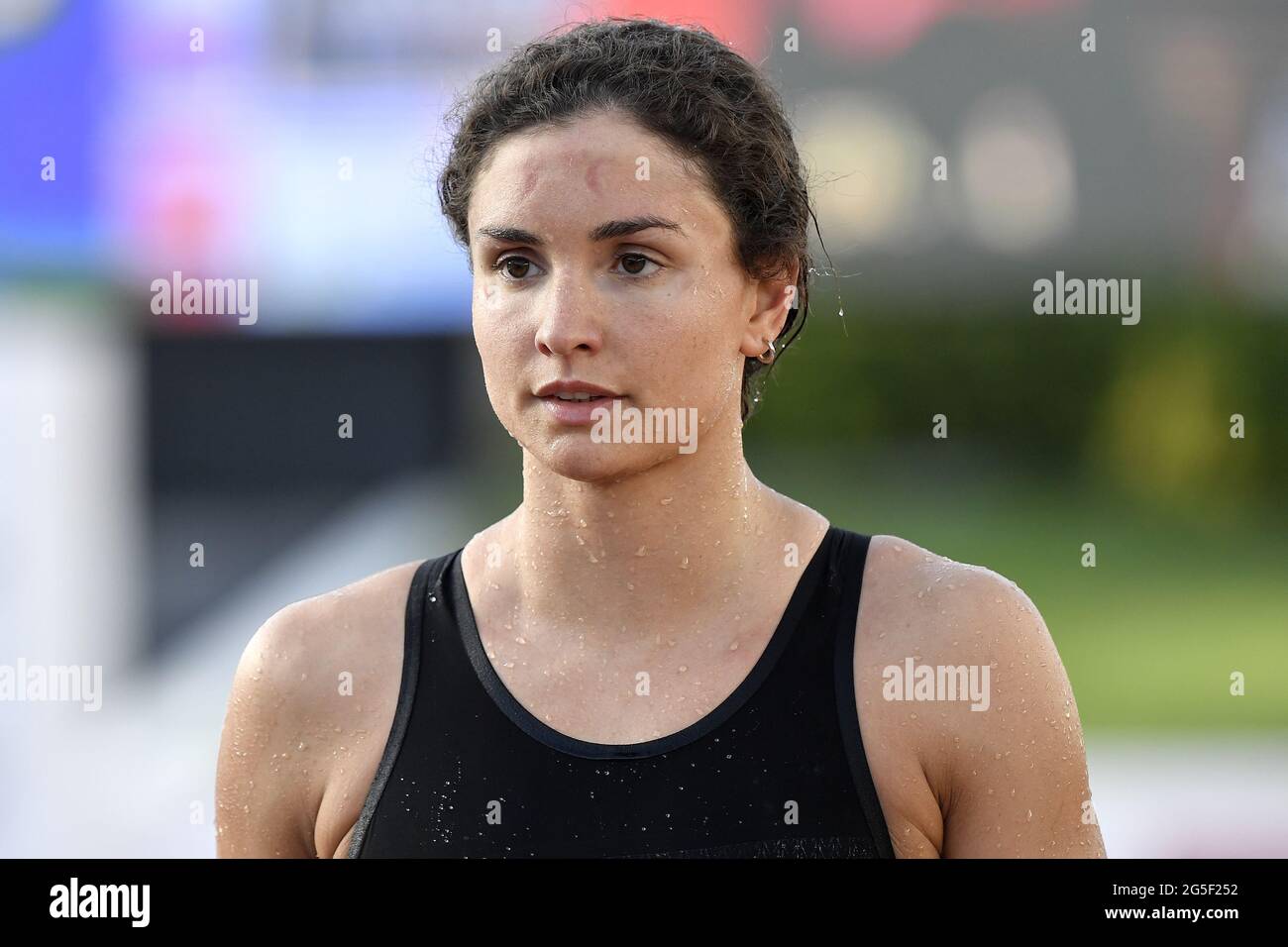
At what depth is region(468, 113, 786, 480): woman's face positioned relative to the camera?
216cm

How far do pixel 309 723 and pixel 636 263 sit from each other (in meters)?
0.98

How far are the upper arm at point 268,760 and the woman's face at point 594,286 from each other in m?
0.61

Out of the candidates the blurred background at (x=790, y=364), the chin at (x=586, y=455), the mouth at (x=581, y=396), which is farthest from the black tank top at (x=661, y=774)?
the blurred background at (x=790, y=364)

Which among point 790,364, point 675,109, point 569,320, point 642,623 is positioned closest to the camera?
point 569,320

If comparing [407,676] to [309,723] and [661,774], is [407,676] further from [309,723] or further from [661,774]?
[661,774]

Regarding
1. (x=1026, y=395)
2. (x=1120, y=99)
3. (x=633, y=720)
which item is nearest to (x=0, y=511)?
(x=633, y=720)

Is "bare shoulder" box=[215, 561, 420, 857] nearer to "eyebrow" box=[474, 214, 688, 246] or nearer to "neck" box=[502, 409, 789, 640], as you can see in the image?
"neck" box=[502, 409, 789, 640]

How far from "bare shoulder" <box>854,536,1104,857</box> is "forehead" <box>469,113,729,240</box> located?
27.0 inches

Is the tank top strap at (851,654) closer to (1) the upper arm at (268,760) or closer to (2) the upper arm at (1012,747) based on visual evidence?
(2) the upper arm at (1012,747)

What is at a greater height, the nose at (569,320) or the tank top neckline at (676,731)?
the nose at (569,320)

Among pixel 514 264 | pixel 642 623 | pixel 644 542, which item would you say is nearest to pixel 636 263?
pixel 514 264

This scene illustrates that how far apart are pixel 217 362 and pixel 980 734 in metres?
11.7

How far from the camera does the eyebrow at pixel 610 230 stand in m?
2.15

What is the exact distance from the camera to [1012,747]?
223cm
